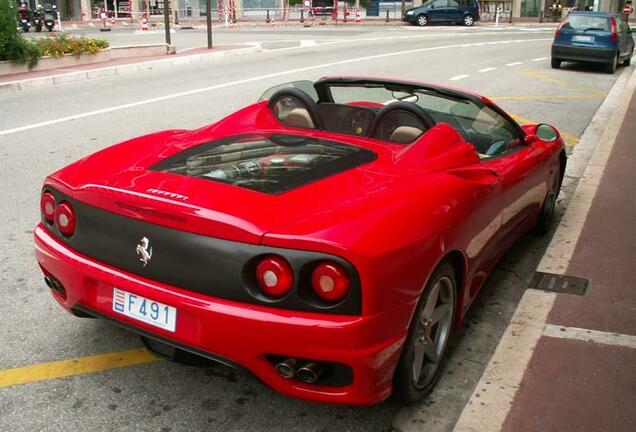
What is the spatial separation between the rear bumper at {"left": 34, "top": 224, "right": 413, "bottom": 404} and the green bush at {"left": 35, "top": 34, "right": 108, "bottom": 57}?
14316 millimetres

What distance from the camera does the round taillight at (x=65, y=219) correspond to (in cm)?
296

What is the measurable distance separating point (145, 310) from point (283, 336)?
0.59 metres

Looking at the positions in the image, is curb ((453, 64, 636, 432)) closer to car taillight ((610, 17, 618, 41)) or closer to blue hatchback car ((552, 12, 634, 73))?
blue hatchback car ((552, 12, 634, 73))

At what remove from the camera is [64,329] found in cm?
355

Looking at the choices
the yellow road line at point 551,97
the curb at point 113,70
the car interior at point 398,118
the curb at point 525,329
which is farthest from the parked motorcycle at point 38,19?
the car interior at point 398,118

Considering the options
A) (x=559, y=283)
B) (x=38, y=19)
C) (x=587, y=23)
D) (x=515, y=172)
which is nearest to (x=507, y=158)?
(x=515, y=172)

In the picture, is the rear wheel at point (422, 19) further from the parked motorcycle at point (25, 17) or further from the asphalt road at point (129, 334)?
the asphalt road at point (129, 334)

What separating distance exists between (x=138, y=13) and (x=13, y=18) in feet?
111

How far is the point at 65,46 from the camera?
16016mm

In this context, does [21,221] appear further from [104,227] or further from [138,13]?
[138,13]

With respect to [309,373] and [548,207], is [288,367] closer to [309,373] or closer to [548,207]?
[309,373]

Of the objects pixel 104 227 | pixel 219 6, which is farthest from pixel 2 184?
pixel 219 6

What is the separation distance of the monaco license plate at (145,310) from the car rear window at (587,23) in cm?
1692

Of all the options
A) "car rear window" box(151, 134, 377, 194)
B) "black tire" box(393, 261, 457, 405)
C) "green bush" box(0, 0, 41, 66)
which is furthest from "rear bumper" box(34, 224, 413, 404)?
"green bush" box(0, 0, 41, 66)
